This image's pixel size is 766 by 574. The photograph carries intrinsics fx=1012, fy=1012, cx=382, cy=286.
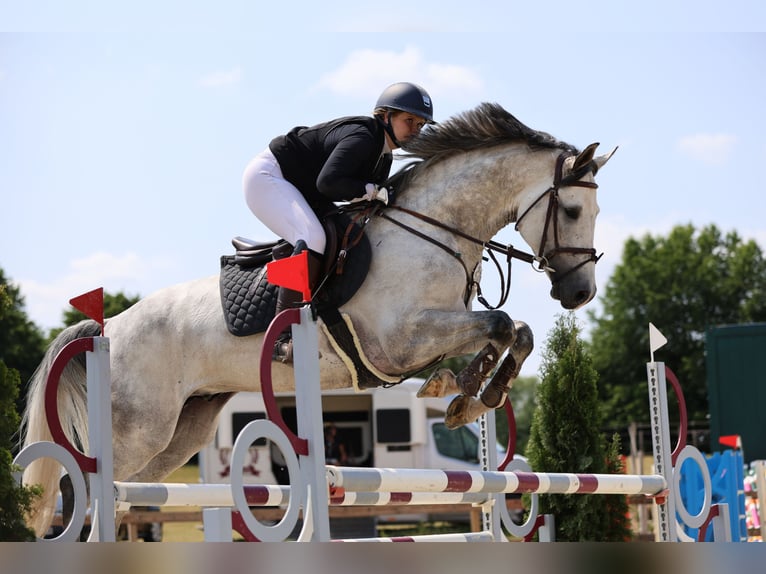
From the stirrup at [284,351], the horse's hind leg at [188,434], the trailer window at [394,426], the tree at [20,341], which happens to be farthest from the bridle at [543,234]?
the tree at [20,341]

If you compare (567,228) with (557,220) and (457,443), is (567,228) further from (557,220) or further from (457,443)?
Answer: (457,443)

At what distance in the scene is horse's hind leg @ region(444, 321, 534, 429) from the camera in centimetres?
410

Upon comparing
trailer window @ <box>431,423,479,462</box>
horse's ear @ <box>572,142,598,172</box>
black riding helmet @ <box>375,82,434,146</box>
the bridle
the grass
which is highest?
black riding helmet @ <box>375,82,434,146</box>

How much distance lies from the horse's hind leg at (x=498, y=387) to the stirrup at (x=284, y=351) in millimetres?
700

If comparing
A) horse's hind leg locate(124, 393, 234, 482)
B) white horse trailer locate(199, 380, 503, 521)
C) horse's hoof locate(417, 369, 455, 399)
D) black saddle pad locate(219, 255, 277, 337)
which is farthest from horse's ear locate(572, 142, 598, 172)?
white horse trailer locate(199, 380, 503, 521)

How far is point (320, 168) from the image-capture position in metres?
4.41

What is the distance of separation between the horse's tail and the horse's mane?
1.65m

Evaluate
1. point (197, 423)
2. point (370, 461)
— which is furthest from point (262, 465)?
point (197, 423)

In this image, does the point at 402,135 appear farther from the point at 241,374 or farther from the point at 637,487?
the point at 637,487

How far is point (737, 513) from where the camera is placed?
8.39 meters

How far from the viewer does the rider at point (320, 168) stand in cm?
411

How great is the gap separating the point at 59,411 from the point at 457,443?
10.6m

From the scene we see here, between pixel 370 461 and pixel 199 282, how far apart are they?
10.5 metres

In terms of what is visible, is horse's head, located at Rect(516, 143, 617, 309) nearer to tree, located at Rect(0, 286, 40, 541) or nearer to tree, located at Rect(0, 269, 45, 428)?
tree, located at Rect(0, 286, 40, 541)
